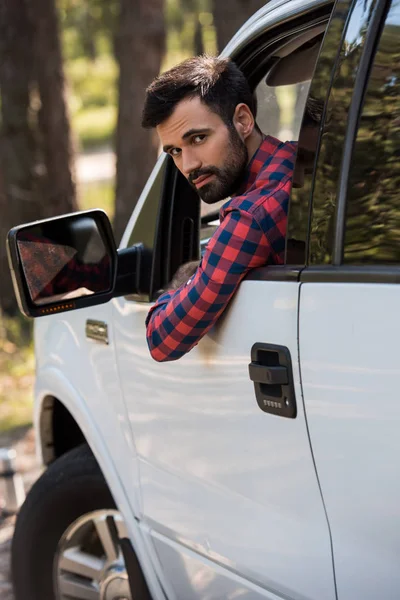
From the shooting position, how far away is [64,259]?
3.07 m

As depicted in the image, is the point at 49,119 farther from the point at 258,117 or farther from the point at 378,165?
the point at 378,165

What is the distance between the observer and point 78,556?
11.7ft

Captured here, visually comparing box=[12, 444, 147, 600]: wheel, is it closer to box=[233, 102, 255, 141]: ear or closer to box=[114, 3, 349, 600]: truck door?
box=[114, 3, 349, 600]: truck door

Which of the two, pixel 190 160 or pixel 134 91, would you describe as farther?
pixel 134 91

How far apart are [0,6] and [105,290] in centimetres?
895

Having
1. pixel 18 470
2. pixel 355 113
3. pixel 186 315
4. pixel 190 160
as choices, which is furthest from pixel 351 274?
pixel 18 470

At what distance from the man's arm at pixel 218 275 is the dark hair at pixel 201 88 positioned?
441 mm

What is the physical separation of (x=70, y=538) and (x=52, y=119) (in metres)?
8.66

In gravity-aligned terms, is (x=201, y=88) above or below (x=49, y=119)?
below

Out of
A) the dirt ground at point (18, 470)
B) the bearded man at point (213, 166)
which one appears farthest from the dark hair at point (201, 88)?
the dirt ground at point (18, 470)

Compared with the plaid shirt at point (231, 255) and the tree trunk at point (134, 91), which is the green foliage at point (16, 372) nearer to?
the tree trunk at point (134, 91)

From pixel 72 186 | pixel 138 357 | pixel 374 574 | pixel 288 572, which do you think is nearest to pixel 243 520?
pixel 288 572

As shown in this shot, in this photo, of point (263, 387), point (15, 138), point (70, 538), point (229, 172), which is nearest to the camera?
point (263, 387)

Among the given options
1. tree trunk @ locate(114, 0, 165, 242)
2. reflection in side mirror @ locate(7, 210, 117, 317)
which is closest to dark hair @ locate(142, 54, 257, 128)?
reflection in side mirror @ locate(7, 210, 117, 317)
